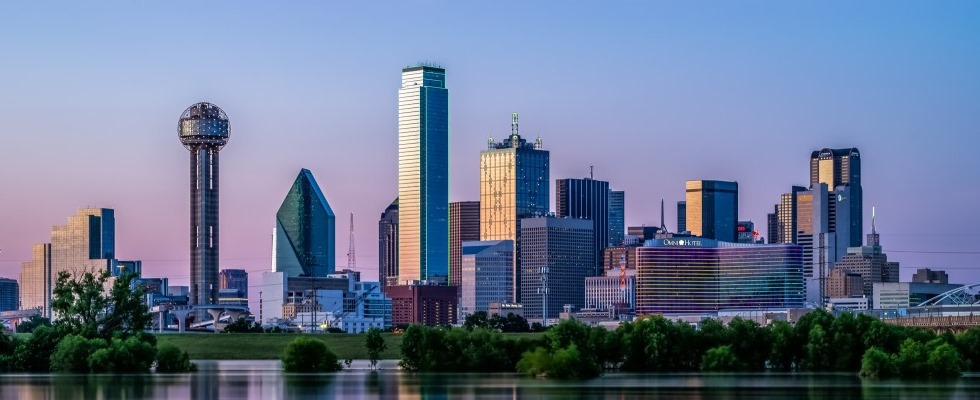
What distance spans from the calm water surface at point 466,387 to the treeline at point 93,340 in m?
7.28

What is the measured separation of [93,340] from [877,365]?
7326 centimetres

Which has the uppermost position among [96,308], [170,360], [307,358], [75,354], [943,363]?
[96,308]

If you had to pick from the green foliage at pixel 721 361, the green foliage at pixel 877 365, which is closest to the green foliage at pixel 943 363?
the green foliage at pixel 877 365

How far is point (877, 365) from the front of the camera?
153000 millimetres

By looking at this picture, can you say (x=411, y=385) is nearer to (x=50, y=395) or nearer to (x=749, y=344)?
(x=50, y=395)

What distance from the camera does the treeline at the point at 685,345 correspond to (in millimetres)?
162750

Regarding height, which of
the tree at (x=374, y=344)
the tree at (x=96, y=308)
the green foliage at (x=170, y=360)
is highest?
the tree at (x=96, y=308)

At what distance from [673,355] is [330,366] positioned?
33580 millimetres

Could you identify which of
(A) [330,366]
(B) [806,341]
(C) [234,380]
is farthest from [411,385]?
(B) [806,341]

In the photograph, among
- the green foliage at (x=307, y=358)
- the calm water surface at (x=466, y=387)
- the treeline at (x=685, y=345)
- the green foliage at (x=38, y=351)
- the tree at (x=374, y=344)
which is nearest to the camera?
the calm water surface at (x=466, y=387)

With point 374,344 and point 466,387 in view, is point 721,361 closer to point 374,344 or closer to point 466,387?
point 374,344

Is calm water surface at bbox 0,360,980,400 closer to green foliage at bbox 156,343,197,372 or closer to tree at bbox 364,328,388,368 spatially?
green foliage at bbox 156,343,197,372

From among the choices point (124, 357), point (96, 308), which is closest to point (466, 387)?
point (124, 357)

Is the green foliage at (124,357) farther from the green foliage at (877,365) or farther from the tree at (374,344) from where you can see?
the green foliage at (877,365)
